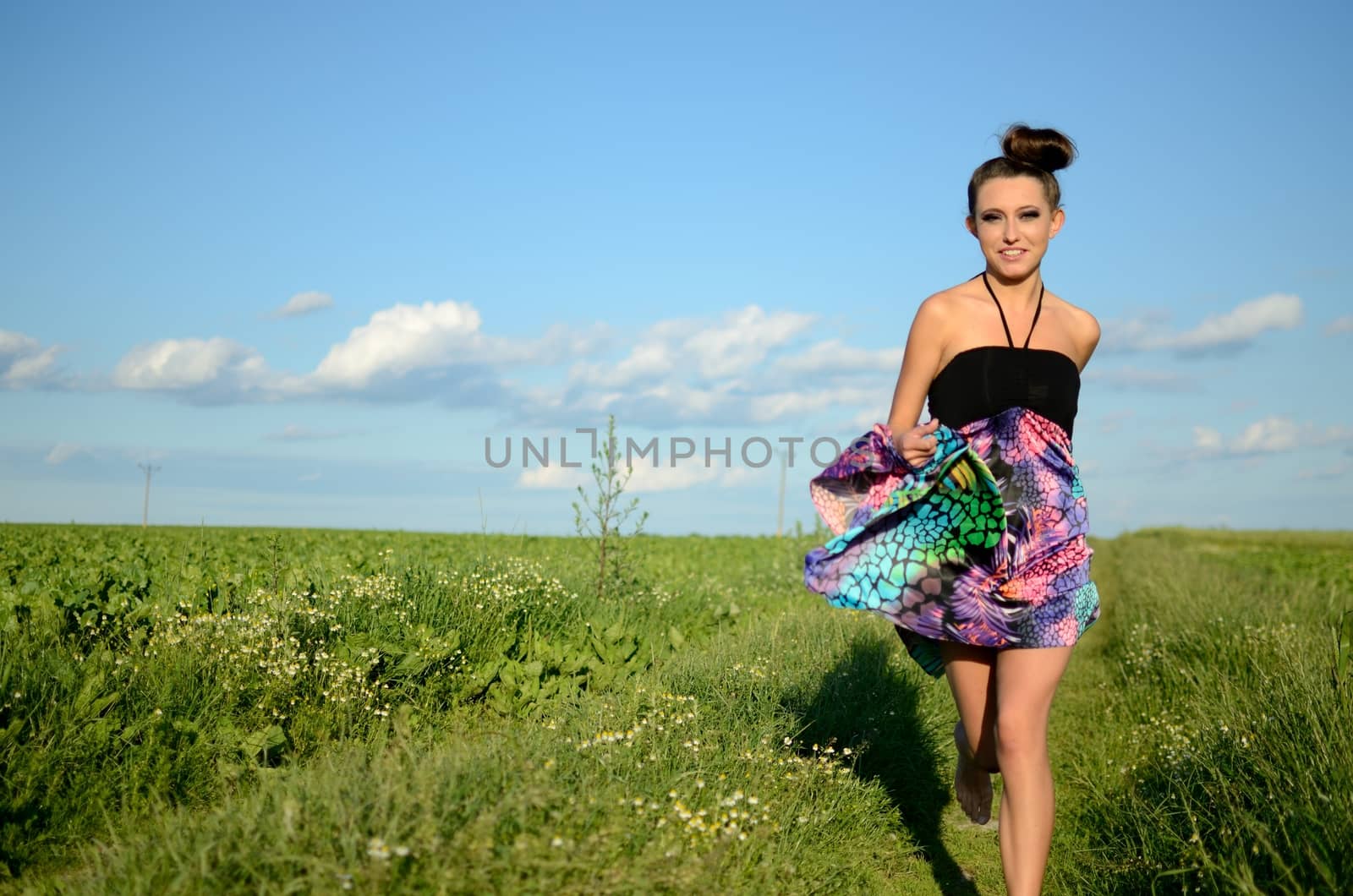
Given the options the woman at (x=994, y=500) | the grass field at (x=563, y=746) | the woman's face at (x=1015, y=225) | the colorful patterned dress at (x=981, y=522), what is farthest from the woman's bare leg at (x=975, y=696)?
the woman's face at (x=1015, y=225)

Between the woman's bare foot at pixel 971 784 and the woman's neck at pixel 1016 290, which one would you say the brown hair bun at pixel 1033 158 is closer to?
the woman's neck at pixel 1016 290

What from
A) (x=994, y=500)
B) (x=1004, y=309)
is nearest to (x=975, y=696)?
(x=994, y=500)

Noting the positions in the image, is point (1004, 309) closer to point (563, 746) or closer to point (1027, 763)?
point (1027, 763)

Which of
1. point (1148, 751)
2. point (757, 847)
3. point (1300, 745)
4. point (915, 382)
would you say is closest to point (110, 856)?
point (757, 847)

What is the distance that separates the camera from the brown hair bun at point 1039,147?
3.54 meters

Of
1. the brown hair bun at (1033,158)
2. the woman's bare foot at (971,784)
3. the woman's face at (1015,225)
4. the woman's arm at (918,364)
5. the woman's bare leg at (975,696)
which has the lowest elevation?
the woman's bare foot at (971,784)

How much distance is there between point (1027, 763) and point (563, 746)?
1565 millimetres

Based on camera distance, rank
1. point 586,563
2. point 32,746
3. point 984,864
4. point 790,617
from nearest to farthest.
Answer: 1. point 32,746
2. point 984,864
3. point 790,617
4. point 586,563

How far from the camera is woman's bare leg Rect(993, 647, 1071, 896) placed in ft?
10.6

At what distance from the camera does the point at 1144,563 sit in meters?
20.0

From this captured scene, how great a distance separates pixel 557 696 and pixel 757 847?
2.56 meters

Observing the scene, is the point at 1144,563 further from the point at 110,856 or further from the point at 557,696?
the point at 110,856

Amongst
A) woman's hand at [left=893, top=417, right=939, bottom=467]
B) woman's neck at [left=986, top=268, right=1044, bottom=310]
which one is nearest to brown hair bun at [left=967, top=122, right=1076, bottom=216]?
woman's neck at [left=986, top=268, right=1044, bottom=310]

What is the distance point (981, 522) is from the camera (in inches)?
128
